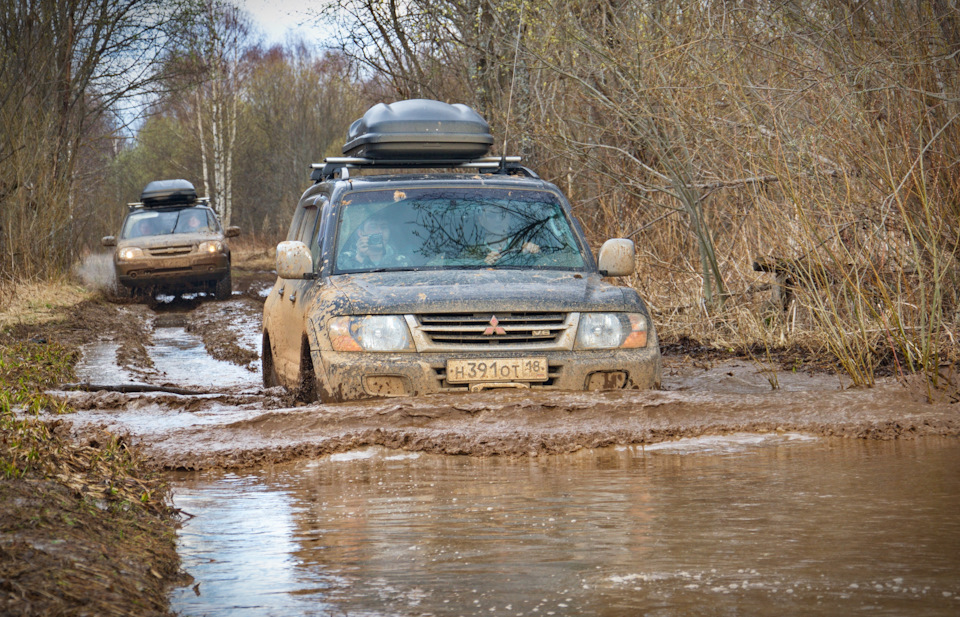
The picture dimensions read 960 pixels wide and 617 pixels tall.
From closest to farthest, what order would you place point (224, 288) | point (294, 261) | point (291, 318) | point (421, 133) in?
point (294, 261)
point (291, 318)
point (421, 133)
point (224, 288)

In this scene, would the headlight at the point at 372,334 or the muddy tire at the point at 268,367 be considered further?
the muddy tire at the point at 268,367

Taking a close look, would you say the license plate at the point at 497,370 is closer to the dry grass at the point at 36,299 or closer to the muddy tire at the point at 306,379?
the muddy tire at the point at 306,379

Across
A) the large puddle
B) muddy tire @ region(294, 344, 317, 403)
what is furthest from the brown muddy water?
muddy tire @ region(294, 344, 317, 403)

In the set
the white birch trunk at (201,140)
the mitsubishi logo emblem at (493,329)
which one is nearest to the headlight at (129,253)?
the mitsubishi logo emblem at (493,329)

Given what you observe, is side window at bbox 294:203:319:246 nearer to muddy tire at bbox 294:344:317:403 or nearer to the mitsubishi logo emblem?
muddy tire at bbox 294:344:317:403

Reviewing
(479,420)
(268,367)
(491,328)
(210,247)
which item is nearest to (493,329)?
(491,328)

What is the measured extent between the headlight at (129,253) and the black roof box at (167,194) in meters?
1.98

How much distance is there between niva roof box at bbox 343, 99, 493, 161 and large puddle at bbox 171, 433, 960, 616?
10.9 feet

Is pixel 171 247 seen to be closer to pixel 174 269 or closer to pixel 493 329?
pixel 174 269

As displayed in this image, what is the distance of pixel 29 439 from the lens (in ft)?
16.4

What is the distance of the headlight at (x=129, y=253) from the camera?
2047cm

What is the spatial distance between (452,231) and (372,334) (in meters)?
1.28

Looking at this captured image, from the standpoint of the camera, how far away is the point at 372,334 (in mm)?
6234

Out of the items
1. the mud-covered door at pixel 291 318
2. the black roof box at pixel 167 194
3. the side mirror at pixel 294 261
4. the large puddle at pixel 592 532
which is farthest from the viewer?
the black roof box at pixel 167 194
